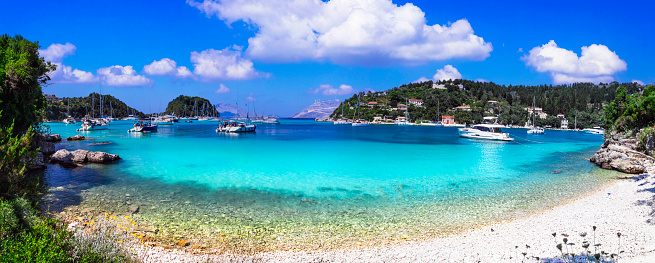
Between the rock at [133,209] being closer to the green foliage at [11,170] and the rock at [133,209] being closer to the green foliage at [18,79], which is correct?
the green foliage at [11,170]

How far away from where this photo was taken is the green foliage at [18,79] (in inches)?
483

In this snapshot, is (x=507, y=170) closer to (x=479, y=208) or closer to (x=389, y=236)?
(x=479, y=208)

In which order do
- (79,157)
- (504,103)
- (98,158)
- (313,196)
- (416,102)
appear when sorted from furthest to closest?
(416,102)
(504,103)
(98,158)
(79,157)
(313,196)

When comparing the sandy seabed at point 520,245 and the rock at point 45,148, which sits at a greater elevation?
the rock at point 45,148

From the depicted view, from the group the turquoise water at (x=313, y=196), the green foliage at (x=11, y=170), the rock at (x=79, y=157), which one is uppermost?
the green foliage at (x=11, y=170)

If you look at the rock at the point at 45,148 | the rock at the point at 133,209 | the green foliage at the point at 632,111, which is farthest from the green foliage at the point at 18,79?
the green foliage at the point at 632,111

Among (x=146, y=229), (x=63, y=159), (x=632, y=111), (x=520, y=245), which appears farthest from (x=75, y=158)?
(x=632, y=111)

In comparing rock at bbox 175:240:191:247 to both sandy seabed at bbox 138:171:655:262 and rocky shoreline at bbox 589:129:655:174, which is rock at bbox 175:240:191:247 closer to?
sandy seabed at bbox 138:171:655:262

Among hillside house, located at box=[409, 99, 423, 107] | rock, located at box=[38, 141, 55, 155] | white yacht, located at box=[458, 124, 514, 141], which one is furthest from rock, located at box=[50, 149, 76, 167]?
hillside house, located at box=[409, 99, 423, 107]

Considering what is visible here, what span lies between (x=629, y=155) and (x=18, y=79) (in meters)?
31.8

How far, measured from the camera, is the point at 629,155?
65.3ft

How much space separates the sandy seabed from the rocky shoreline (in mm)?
10555

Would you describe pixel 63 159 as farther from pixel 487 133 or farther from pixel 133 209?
pixel 487 133

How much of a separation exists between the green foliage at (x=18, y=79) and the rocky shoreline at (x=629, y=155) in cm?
2925
